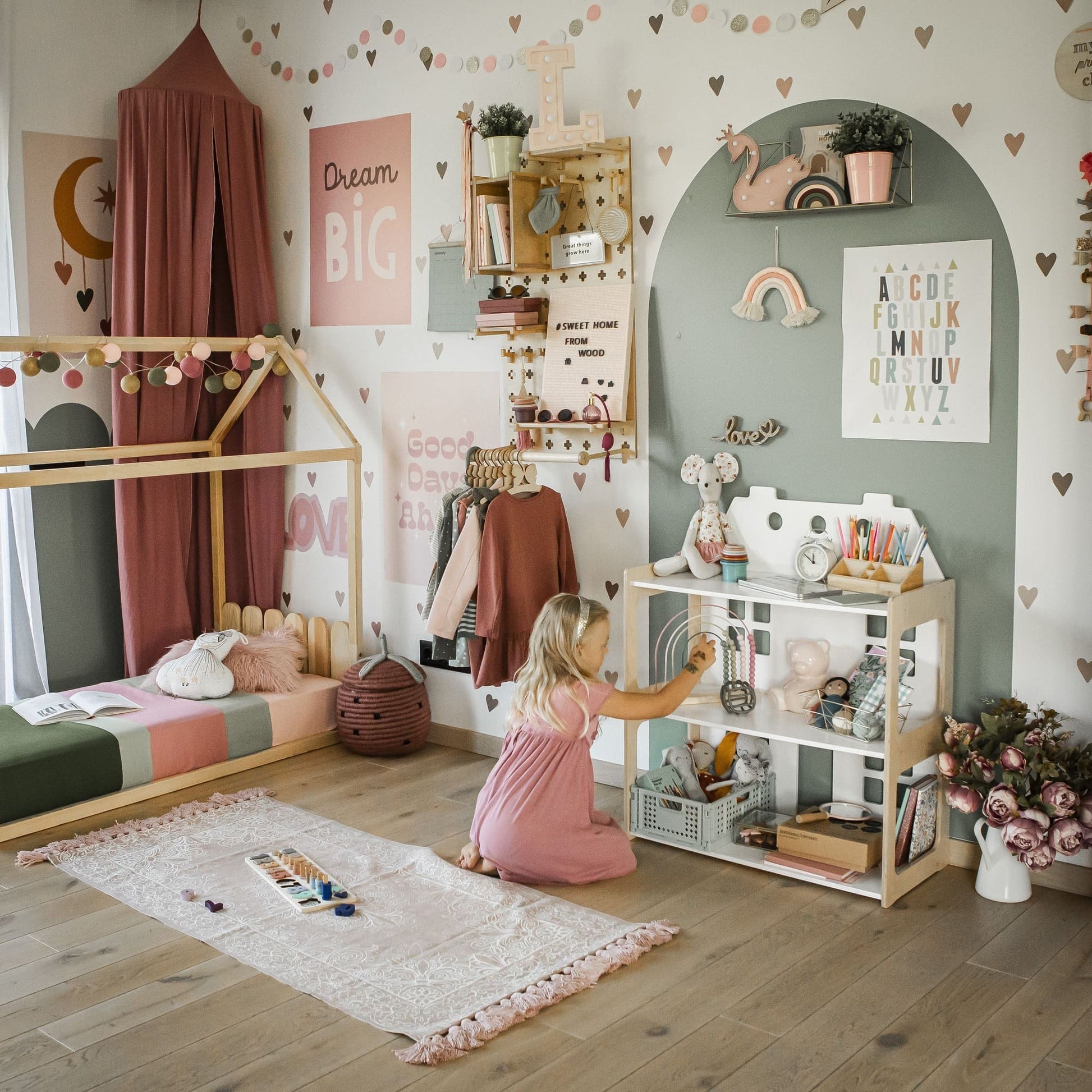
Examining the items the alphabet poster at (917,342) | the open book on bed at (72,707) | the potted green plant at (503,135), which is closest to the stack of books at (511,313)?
the potted green plant at (503,135)

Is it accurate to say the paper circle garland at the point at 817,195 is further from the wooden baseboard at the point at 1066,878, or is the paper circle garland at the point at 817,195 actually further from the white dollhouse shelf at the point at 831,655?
the wooden baseboard at the point at 1066,878

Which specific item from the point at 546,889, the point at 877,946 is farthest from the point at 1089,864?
the point at 546,889

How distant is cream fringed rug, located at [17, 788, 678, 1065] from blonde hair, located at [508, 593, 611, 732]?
0.46 metres

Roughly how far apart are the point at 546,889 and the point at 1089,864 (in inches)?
54.0

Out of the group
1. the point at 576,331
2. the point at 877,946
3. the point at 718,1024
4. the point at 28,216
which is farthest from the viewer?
the point at 28,216

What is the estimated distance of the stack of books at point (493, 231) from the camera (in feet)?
12.4

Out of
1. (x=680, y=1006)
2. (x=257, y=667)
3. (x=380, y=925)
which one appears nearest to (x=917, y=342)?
(x=680, y=1006)

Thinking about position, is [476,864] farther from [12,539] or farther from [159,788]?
[12,539]

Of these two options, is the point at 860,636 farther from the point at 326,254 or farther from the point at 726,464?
the point at 326,254

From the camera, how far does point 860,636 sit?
3.35 m

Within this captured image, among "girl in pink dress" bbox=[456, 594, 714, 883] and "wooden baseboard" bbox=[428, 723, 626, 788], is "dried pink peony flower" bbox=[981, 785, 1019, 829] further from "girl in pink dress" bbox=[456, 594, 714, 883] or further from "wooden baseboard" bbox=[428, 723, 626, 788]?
"wooden baseboard" bbox=[428, 723, 626, 788]

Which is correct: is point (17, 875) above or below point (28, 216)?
below

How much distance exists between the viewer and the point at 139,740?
12.3 ft

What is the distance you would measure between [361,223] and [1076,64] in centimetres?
248
